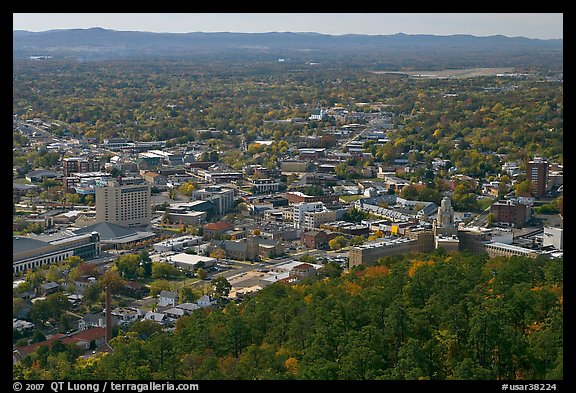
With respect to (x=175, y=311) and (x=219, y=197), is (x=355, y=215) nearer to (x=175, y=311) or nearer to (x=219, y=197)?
(x=219, y=197)

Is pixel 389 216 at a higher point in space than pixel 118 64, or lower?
lower

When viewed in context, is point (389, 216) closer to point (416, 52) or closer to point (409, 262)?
point (409, 262)

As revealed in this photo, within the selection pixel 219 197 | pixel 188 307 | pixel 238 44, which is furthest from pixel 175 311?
pixel 238 44

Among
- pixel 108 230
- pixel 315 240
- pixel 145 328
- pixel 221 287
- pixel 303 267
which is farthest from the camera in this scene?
pixel 108 230

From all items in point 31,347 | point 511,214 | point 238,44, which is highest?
point 238,44

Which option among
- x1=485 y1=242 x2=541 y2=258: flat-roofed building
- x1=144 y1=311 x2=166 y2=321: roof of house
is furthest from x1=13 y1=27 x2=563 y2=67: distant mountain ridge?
x1=144 y1=311 x2=166 y2=321: roof of house
